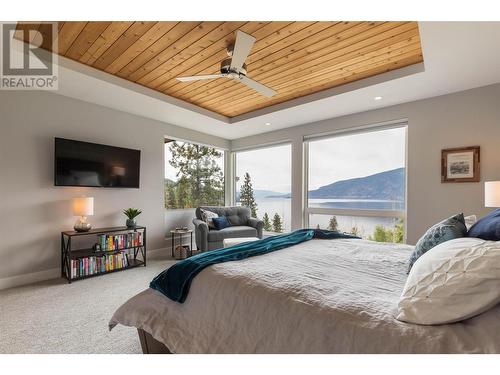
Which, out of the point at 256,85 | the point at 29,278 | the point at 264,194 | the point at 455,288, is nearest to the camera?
the point at 455,288

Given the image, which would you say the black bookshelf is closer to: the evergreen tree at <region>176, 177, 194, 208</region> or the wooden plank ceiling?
the evergreen tree at <region>176, 177, 194, 208</region>

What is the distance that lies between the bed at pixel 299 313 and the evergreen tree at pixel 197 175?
3.53 metres

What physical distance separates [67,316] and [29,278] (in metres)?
1.39

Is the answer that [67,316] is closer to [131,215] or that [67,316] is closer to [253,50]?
[131,215]

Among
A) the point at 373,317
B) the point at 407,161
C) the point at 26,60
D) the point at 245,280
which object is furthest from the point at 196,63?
the point at 407,161

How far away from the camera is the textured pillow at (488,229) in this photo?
1.19 metres

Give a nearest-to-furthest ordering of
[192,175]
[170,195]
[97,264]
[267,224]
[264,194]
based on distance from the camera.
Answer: [97,264]
[170,195]
[192,175]
[267,224]
[264,194]

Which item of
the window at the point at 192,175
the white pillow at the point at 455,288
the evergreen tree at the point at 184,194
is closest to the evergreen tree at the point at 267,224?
the window at the point at 192,175

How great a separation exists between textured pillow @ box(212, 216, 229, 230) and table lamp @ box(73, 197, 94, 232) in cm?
192

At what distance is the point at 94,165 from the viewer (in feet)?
11.5

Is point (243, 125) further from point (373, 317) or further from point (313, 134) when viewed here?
point (373, 317)

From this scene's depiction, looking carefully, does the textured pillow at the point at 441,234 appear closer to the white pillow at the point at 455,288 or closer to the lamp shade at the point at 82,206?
the white pillow at the point at 455,288

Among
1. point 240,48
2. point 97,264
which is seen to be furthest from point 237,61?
point 97,264

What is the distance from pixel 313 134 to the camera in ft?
14.7
